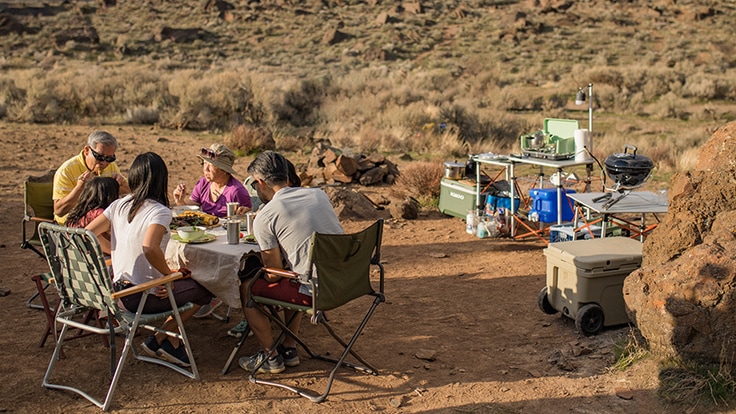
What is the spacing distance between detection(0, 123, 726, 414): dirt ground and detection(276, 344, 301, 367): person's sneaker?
0.25 ft

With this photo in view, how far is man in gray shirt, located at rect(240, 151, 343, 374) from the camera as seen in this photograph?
14.4 feet

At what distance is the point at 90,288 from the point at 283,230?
44.3 inches

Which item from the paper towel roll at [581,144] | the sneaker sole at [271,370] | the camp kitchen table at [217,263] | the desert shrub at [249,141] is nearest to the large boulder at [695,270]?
the sneaker sole at [271,370]

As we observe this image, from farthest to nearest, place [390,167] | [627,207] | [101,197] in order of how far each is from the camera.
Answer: [390,167] → [627,207] → [101,197]

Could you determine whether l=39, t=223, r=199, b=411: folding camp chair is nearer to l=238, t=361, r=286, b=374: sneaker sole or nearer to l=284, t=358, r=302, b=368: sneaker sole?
l=238, t=361, r=286, b=374: sneaker sole

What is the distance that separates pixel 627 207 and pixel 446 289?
5.47ft

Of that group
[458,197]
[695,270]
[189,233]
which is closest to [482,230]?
[458,197]

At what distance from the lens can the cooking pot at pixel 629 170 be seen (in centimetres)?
584

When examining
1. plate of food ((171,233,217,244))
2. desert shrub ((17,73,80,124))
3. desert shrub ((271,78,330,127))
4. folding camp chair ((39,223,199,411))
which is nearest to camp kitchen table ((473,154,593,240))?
plate of food ((171,233,217,244))

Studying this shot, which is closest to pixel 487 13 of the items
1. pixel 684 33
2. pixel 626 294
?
pixel 684 33

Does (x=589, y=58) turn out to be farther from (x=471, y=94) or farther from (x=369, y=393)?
(x=369, y=393)

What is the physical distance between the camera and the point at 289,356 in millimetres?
4750

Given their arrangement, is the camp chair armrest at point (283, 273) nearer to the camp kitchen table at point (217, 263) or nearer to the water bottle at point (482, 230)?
the camp kitchen table at point (217, 263)

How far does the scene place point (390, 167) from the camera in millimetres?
11719
